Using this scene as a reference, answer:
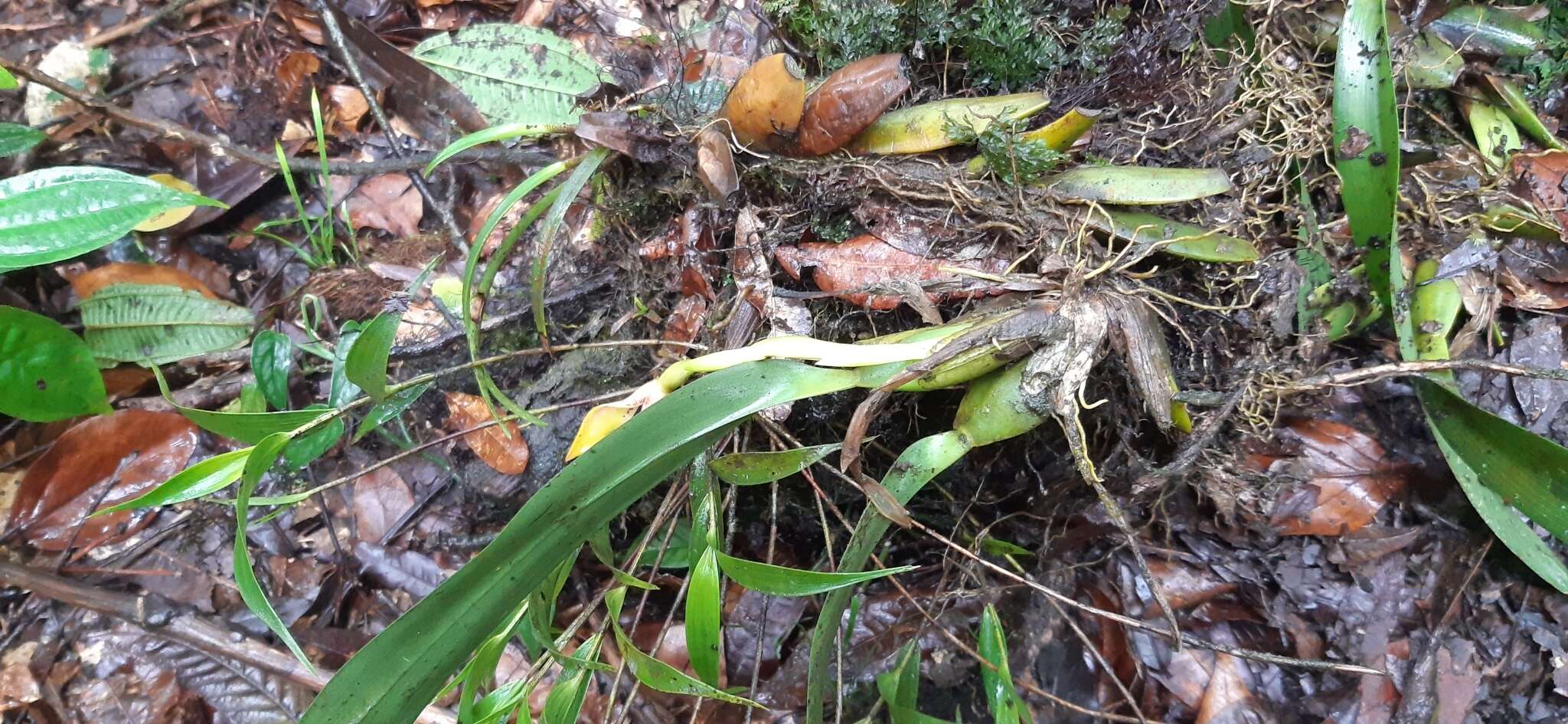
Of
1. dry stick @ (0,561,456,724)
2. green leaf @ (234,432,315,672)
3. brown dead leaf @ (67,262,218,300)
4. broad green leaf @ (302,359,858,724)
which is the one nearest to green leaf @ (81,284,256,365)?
brown dead leaf @ (67,262,218,300)

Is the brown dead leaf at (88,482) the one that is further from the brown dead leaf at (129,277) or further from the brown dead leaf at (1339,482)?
the brown dead leaf at (1339,482)

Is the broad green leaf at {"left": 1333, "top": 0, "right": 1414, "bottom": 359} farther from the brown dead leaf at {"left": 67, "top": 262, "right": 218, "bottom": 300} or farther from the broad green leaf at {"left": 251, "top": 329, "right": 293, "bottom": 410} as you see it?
the brown dead leaf at {"left": 67, "top": 262, "right": 218, "bottom": 300}

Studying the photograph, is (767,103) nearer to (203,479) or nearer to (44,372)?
(203,479)

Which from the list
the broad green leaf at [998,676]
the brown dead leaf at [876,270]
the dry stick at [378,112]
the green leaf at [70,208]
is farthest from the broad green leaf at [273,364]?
the broad green leaf at [998,676]

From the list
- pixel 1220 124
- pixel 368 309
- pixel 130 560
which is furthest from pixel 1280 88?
pixel 130 560

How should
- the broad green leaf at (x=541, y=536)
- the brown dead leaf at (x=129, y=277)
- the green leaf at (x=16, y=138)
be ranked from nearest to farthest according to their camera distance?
the broad green leaf at (x=541, y=536) < the green leaf at (x=16, y=138) < the brown dead leaf at (x=129, y=277)

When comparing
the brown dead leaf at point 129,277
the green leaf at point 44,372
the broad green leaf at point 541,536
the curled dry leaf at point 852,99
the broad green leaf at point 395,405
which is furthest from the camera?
the brown dead leaf at point 129,277

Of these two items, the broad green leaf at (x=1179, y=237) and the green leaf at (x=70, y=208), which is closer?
the broad green leaf at (x=1179, y=237)

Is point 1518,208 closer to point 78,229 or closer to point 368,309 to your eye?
point 368,309
